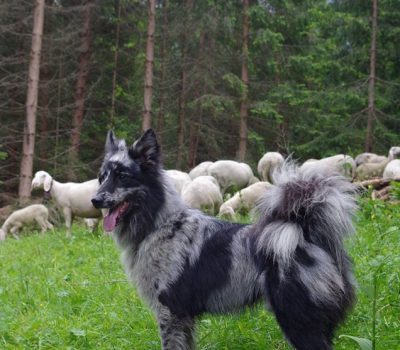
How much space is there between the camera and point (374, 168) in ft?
39.5

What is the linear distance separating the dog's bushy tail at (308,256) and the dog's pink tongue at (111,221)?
1031mm

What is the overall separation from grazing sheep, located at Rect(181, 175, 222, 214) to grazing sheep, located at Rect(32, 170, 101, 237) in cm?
199

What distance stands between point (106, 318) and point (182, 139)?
63.7ft

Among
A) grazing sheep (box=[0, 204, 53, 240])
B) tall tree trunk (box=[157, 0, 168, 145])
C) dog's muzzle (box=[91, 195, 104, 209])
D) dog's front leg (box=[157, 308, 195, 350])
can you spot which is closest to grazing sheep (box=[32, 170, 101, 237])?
grazing sheep (box=[0, 204, 53, 240])

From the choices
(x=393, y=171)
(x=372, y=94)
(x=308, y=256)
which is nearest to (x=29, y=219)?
(x=393, y=171)

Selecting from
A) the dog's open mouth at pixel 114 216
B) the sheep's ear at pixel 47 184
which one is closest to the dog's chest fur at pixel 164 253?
the dog's open mouth at pixel 114 216

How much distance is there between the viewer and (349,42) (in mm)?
21906

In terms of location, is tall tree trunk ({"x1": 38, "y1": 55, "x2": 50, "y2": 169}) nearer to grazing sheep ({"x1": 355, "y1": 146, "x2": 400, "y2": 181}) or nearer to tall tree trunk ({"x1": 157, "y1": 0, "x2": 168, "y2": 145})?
tall tree trunk ({"x1": 157, "y1": 0, "x2": 168, "y2": 145})

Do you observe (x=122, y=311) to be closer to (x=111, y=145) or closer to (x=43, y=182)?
(x=111, y=145)

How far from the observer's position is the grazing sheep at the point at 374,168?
1181 cm

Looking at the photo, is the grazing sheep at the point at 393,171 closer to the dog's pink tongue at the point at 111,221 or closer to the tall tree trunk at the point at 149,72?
the dog's pink tongue at the point at 111,221

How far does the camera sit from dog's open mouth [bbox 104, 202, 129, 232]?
3.53m

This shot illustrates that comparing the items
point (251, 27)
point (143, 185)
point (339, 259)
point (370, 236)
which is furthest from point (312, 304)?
point (251, 27)

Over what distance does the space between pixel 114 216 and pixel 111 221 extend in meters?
0.04
